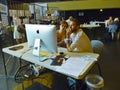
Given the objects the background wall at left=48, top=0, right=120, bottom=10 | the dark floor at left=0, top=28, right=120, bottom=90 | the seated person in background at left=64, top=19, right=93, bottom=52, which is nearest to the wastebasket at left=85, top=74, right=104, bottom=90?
the seated person in background at left=64, top=19, right=93, bottom=52

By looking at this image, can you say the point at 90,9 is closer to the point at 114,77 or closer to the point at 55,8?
the point at 55,8

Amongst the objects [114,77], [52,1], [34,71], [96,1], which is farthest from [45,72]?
[52,1]

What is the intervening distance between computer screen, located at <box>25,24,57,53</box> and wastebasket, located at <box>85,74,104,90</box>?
559 mm

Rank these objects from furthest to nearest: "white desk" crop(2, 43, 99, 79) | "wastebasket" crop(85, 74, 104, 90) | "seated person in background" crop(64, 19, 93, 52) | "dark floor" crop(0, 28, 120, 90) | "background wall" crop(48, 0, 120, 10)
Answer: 1. "background wall" crop(48, 0, 120, 10)
2. "dark floor" crop(0, 28, 120, 90)
3. "seated person in background" crop(64, 19, 93, 52)
4. "wastebasket" crop(85, 74, 104, 90)
5. "white desk" crop(2, 43, 99, 79)

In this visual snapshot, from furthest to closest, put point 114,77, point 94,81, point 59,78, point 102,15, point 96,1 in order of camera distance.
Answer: point 102,15 → point 96,1 → point 114,77 → point 59,78 → point 94,81

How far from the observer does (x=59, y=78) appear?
274 centimetres

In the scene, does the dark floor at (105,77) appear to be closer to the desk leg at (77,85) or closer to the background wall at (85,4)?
the desk leg at (77,85)

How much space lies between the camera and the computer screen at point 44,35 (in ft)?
5.92

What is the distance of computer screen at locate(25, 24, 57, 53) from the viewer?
1.80 m

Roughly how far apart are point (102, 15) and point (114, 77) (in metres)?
9.08

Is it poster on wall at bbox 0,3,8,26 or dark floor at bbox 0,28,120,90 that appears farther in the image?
poster on wall at bbox 0,3,8,26

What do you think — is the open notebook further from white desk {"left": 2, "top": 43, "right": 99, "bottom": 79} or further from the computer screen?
the computer screen

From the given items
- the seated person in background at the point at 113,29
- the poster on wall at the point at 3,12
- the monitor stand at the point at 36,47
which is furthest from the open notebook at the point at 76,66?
the seated person in background at the point at 113,29

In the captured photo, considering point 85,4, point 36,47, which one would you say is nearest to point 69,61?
point 36,47
